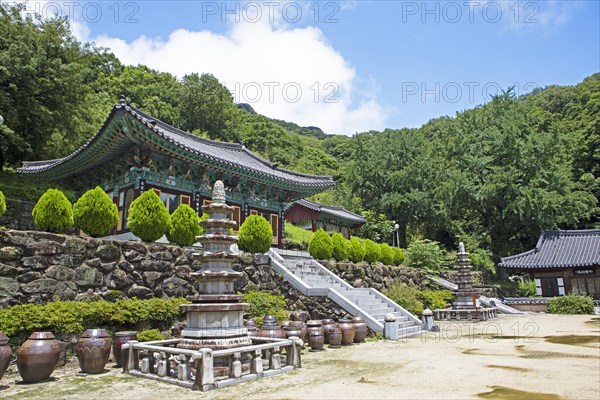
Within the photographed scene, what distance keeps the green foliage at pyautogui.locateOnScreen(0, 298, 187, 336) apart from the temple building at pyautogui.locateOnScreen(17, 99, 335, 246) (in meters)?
6.74

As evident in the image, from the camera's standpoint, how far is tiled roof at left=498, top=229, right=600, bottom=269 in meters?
26.0

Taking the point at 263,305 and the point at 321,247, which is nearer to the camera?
the point at 263,305

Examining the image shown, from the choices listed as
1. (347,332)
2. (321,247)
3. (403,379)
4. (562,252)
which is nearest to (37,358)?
(403,379)

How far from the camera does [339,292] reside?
15086 mm

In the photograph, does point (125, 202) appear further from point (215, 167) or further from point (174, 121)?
point (174, 121)

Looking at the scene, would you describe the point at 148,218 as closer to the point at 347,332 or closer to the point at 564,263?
the point at 347,332

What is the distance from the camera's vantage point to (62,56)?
23.9 metres

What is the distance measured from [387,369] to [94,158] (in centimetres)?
1475

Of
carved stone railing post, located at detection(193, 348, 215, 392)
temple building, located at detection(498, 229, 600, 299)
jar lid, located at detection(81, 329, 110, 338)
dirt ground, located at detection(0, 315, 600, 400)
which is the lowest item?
dirt ground, located at detection(0, 315, 600, 400)

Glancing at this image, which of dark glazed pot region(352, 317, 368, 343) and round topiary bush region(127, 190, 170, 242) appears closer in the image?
dark glazed pot region(352, 317, 368, 343)

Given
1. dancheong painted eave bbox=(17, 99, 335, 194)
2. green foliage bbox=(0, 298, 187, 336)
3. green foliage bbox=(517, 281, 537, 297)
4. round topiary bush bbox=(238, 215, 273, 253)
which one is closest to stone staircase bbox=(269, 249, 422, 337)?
round topiary bush bbox=(238, 215, 273, 253)

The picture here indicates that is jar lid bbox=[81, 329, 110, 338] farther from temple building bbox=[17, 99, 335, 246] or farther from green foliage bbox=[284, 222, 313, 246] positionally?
green foliage bbox=[284, 222, 313, 246]

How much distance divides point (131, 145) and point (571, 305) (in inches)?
943

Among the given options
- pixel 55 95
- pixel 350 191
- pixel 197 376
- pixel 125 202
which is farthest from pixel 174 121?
pixel 197 376
